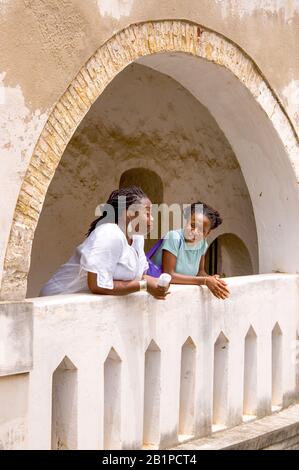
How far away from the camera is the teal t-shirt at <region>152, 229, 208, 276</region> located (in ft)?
21.6

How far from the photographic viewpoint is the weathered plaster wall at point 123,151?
9.25 m

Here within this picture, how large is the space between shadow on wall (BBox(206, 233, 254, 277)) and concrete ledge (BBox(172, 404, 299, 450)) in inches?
Result: 145

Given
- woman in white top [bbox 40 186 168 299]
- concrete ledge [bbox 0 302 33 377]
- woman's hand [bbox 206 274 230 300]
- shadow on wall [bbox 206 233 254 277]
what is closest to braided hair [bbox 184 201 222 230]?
woman's hand [bbox 206 274 230 300]

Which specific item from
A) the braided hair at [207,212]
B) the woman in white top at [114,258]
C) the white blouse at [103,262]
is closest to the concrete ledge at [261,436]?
the woman in white top at [114,258]

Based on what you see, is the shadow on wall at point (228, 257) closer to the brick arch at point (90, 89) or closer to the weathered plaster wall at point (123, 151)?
the weathered plaster wall at point (123, 151)

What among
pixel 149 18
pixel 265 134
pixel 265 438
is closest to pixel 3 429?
pixel 265 438

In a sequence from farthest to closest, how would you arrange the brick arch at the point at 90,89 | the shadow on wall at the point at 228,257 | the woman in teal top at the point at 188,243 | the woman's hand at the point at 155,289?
the shadow on wall at the point at 228,257, the woman in teal top at the point at 188,243, the woman's hand at the point at 155,289, the brick arch at the point at 90,89

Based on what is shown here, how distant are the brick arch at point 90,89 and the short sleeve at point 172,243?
1.27 m

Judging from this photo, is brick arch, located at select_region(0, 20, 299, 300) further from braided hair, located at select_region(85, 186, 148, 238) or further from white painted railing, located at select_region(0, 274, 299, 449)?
braided hair, located at select_region(85, 186, 148, 238)

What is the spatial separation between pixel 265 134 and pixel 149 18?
181 centimetres

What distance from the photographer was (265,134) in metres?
7.50

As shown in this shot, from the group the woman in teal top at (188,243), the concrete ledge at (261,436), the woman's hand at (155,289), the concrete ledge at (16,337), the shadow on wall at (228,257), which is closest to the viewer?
the concrete ledge at (16,337)

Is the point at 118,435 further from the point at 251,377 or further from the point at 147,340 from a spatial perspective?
the point at 251,377

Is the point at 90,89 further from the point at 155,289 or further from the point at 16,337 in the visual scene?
the point at 16,337
